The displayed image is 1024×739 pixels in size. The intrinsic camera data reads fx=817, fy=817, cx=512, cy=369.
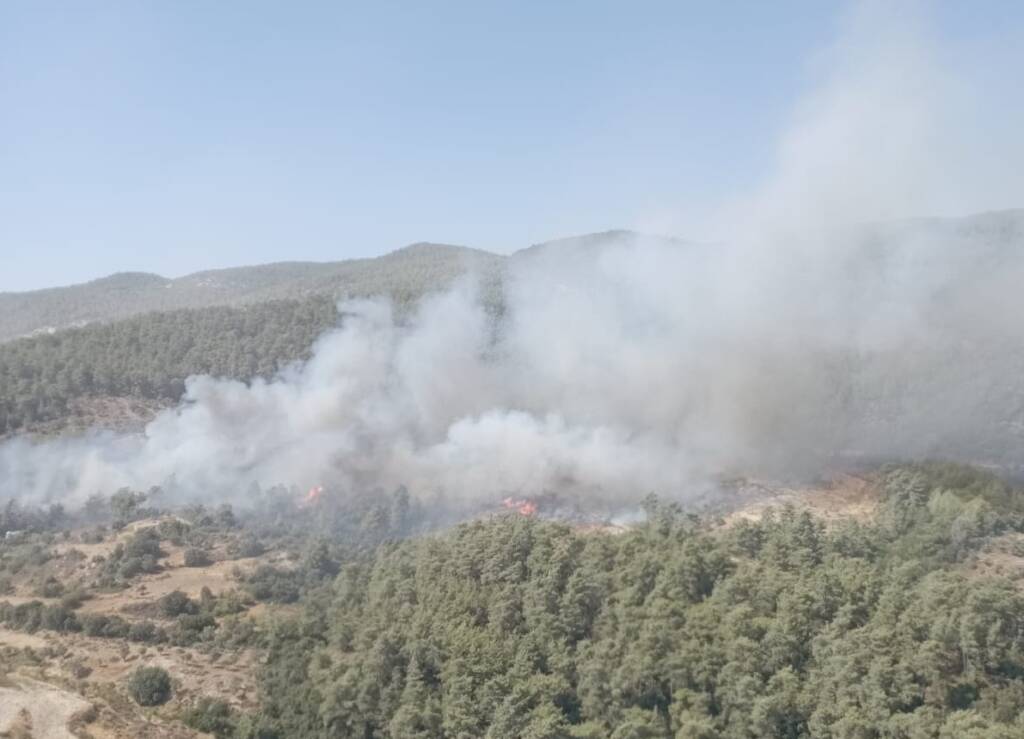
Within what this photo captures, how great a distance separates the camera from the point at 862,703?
28.0 m

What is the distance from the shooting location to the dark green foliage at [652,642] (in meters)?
28.4

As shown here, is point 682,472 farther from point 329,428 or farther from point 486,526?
point 329,428

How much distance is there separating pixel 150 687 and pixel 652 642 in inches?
792

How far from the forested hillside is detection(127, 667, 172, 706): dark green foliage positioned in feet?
150

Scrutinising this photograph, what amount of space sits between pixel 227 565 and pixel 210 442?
14.7 meters

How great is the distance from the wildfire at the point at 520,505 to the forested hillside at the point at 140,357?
36702 millimetres

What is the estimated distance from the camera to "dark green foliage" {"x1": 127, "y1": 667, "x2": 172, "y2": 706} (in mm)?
32688

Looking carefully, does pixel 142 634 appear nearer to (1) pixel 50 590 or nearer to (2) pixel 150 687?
(2) pixel 150 687

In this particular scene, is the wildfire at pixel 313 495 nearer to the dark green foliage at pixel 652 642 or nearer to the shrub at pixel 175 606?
the shrub at pixel 175 606

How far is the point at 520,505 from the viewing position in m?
49.7

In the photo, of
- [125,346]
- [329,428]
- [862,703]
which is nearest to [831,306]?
[329,428]

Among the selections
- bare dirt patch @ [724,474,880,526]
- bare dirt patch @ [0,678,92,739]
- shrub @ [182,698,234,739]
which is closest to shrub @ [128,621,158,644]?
bare dirt patch @ [0,678,92,739]

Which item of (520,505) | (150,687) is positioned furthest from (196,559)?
(520,505)

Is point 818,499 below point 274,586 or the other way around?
the other way around
